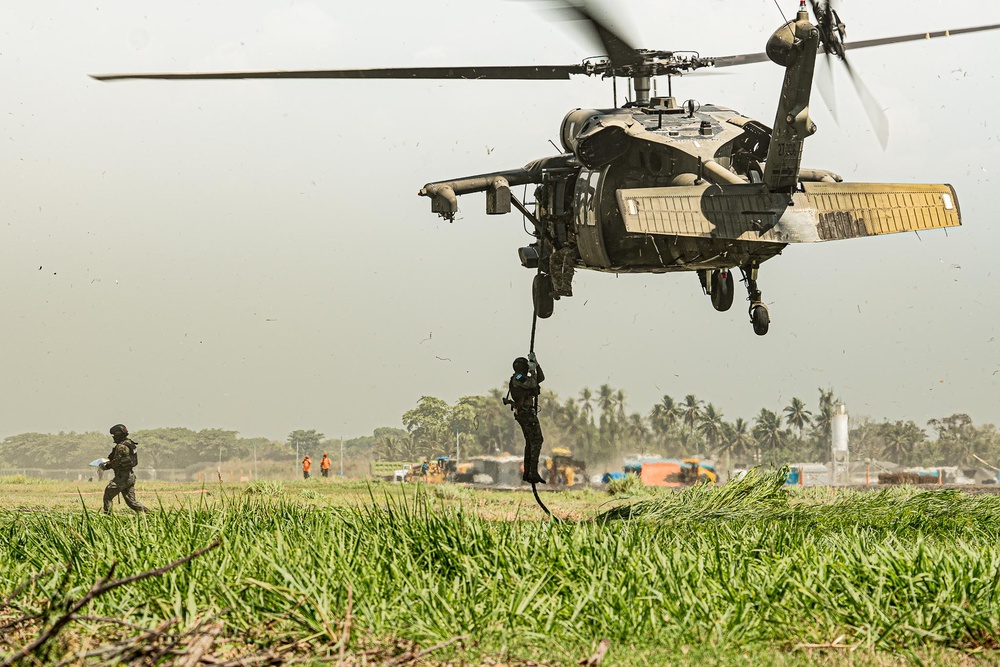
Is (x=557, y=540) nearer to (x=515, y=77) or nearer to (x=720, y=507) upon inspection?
(x=720, y=507)

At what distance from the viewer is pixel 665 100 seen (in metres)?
Result: 15.1

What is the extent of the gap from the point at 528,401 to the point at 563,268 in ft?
11.1

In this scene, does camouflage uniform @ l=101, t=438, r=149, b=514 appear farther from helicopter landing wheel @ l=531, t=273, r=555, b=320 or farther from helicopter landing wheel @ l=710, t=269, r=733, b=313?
helicopter landing wheel @ l=710, t=269, r=733, b=313

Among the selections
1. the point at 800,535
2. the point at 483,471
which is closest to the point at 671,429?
the point at 483,471

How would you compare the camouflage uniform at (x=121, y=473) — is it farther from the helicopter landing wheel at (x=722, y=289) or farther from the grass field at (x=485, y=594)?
the helicopter landing wheel at (x=722, y=289)

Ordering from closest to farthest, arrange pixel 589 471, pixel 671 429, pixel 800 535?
Answer: pixel 800 535
pixel 589 471
pixel 671 429

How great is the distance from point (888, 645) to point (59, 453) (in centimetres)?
8527

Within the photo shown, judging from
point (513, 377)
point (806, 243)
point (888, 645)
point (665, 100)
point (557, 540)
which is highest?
point (665, 100)

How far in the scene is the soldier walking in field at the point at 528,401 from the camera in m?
12.1

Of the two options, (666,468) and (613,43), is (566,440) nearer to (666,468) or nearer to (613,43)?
(666,468)

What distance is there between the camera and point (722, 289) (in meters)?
15.6

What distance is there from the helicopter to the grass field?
4.57m

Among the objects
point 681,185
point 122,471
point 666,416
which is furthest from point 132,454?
point 666,416

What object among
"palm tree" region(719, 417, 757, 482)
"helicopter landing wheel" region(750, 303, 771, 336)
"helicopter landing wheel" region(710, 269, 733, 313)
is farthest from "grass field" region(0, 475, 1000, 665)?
"palm tree" region(719, 417, 757, 482)
